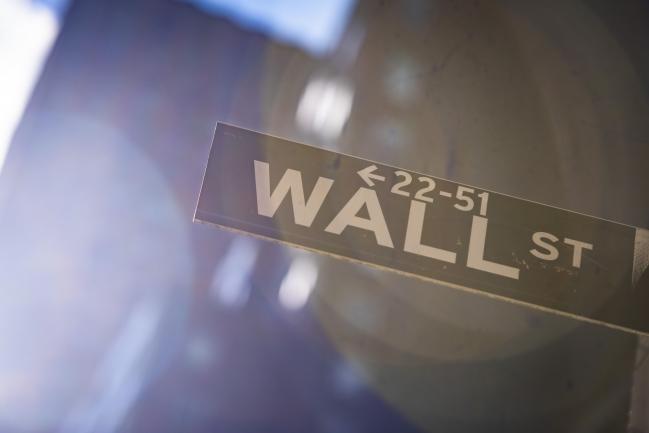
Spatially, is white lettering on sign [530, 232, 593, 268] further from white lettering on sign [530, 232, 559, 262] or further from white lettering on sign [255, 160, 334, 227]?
white lettering on sign [255, 160, 334, 227]

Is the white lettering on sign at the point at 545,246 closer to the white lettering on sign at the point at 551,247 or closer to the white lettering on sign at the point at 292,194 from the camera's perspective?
the white lettering on sign at the point at 551,247

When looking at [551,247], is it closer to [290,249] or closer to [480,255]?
[480,255]

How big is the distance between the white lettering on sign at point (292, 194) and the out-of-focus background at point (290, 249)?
102cm

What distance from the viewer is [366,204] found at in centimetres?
124

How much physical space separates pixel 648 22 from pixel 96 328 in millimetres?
2647

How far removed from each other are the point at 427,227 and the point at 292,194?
0.30 metres

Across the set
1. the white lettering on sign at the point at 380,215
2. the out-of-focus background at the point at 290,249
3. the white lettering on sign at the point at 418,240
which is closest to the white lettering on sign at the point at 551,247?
the white lettering on sign at the point at 380,215

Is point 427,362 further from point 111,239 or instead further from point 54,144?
point 54,144

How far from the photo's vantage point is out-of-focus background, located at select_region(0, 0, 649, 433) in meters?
2.09

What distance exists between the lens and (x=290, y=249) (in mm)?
2244

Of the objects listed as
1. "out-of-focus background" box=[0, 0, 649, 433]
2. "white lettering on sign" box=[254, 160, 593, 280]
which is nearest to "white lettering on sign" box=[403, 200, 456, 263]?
"white lettering on sign" box=[254, 160, 593, 280]

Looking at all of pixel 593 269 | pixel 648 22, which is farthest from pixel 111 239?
pixel 648 22

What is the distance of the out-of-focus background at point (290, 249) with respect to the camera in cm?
209

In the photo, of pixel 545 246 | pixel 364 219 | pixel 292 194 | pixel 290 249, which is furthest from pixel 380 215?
pixel 290 249
